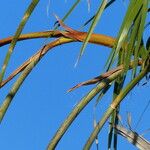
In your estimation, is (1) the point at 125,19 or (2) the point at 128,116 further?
(2) the point at 128,116

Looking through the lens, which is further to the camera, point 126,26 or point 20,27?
point 126,26

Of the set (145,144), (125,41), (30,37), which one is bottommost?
(145,144)

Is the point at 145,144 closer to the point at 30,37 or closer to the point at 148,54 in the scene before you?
the point at 148,54

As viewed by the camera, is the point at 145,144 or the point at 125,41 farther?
the point at 145,144

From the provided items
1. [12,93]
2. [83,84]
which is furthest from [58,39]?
[12,93]

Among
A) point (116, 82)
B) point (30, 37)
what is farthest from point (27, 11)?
point (116, 82)

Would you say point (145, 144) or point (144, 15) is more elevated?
point (144, 15)

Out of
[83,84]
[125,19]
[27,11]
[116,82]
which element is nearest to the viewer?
[27,11]

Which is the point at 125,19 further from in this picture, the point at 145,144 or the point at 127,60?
the point at 145,144

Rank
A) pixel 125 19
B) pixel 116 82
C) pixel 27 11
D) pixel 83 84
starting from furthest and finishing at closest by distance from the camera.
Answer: pixel 116 82 < pixel 83 84 < pixel 125 19 < pixel 27 11
